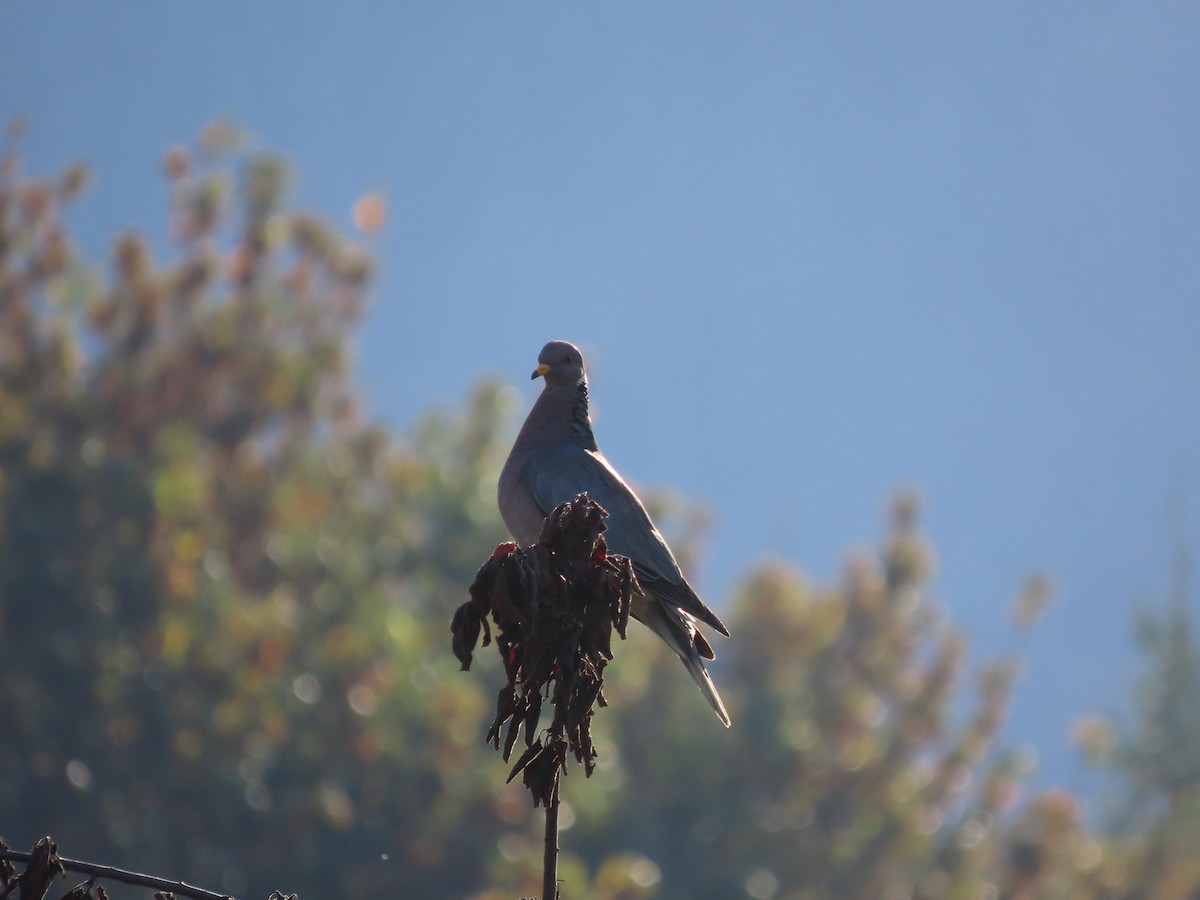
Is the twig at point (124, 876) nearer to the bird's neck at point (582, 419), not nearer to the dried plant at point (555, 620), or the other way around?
the dried plant at point (555, 620)

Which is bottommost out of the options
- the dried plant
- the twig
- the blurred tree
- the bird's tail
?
the twig

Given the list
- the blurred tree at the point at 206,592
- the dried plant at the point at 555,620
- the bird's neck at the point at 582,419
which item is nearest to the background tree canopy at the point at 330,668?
the blurred tree at the point at 206,592

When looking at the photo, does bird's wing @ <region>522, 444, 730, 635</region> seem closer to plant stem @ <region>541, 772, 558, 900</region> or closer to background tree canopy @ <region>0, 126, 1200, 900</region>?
plant stem @ <region>541, 772, 558, 900</region>

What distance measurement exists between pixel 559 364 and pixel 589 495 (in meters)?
0.80

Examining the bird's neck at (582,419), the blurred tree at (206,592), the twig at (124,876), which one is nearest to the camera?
the twig at (124,876)

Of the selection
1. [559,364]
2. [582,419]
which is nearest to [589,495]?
[582,419]

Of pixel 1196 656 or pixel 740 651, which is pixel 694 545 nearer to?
pixel 740 651

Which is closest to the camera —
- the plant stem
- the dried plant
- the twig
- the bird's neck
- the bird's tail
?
the twig

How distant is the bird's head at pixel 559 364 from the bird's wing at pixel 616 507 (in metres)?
0.35

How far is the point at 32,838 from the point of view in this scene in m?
12.3

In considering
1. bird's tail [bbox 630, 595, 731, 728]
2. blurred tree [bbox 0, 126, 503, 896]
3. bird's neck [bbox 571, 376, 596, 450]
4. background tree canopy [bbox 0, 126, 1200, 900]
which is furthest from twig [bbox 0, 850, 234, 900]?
blurred tree [bbox 0, 126, 503, 896]

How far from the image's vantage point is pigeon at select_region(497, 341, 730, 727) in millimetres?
5012

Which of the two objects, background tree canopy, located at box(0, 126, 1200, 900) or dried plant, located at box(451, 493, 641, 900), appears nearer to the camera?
dried plant, located at box(451, 493, 641, 900)

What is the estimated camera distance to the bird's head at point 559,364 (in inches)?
242
